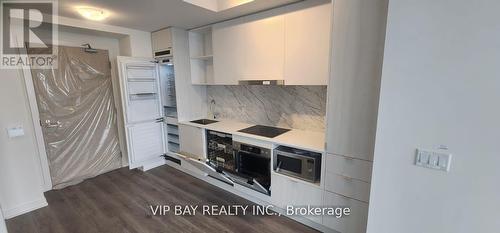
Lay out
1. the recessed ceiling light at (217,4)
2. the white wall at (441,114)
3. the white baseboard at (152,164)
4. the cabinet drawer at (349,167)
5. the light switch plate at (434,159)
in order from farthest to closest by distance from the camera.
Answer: the white baseboard at (152,164) → the recessed ceiling light at (217,4) → the cabinet drawer at (349,167) → the light switch plate at (434,159) → the white wall at (441,114)

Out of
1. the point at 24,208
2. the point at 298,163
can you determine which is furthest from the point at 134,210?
the point at 298,163

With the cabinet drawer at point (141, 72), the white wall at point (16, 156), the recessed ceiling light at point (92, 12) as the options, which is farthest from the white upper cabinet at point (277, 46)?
the white wall at point (16, 156)

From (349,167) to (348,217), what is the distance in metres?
0.46

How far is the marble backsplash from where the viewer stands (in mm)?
2539

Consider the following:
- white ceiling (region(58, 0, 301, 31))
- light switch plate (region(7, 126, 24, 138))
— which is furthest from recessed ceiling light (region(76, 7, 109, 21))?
light switch plate (region(7, 126, 24, 138))

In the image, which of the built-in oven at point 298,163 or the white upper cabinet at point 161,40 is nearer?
the built-in oven at point 298,163

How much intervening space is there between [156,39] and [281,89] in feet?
7.18

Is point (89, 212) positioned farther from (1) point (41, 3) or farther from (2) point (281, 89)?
(2) point (281, 89)

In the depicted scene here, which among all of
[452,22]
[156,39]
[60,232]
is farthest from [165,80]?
[452,22]

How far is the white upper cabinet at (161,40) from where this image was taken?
10.5 feet

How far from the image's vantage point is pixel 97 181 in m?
3.17

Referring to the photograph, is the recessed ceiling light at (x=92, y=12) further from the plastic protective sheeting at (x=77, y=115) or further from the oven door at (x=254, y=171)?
the oven door at (x=254, y=171)

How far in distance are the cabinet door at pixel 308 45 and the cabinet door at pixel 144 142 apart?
2415 millimetres

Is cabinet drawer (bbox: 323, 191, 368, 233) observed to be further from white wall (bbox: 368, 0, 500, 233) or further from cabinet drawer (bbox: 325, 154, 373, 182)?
white wall (bbox: 368, 0, 500, 233)
